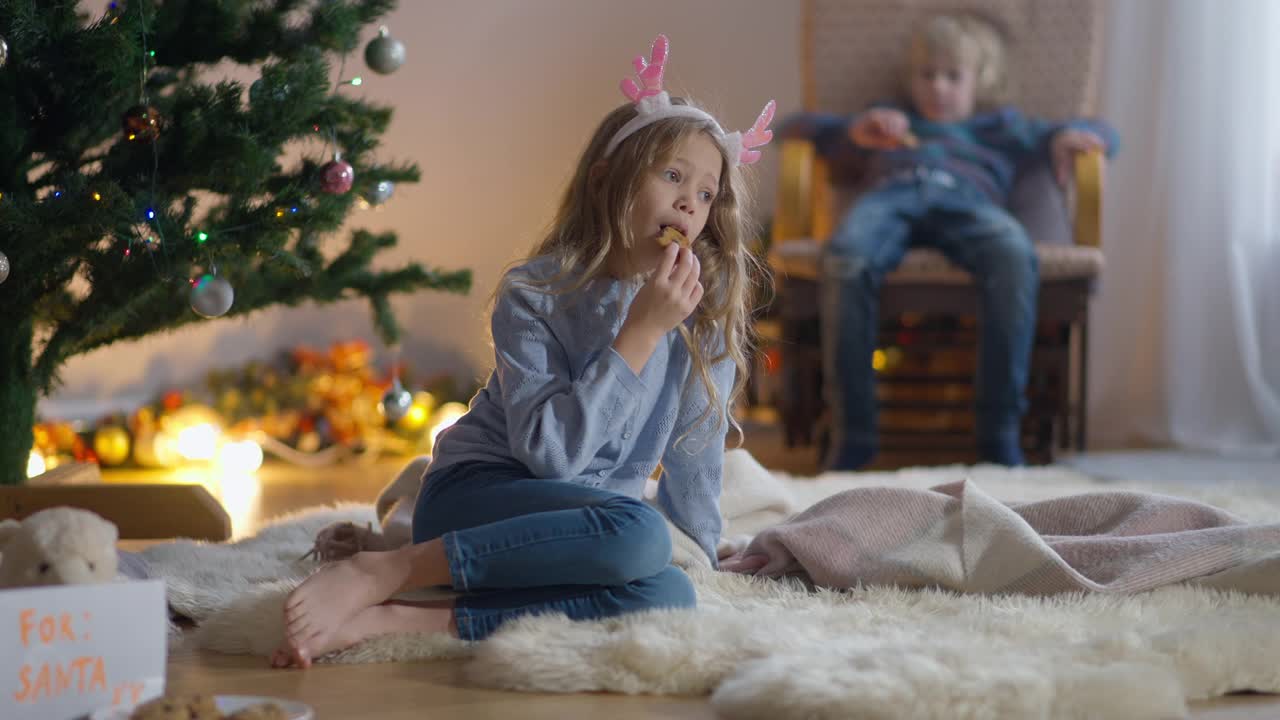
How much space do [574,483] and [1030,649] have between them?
0.41 metres

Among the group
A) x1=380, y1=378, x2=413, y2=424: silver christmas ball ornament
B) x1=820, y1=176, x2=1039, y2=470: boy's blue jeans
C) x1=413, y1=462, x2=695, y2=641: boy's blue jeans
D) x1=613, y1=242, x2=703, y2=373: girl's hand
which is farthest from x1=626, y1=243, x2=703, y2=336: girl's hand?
x1=820, y1=176, x2=1039, y2=470: boy's blue jeans

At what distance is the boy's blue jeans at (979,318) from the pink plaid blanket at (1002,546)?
1.06 m

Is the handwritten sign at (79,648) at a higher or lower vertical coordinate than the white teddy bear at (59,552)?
lower

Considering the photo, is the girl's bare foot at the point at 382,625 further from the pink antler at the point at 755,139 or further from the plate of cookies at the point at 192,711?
the pink antler at the point at 755,139

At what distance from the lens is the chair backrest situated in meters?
2.82

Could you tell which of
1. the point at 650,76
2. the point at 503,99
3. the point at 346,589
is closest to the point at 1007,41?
the point at 503,99

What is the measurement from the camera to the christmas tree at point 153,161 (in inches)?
53.3

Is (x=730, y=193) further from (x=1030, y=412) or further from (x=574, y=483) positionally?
(x=1030, y=412)

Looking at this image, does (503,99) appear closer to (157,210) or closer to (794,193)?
(794,193)

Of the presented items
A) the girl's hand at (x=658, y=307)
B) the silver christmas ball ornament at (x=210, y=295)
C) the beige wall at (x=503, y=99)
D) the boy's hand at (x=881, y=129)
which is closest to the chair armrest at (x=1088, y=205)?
the boy's hand at (x=881, y=129)

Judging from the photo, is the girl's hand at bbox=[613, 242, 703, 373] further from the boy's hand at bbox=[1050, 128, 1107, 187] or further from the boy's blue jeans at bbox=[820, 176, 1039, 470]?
the boy's hand at bbox=[1050, 128, 1107, 187]

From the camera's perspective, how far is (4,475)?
5.11ft

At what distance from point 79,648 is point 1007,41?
2488mm

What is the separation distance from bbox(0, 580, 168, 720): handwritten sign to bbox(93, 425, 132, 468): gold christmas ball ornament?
5.90 feet
